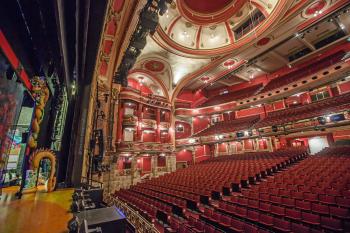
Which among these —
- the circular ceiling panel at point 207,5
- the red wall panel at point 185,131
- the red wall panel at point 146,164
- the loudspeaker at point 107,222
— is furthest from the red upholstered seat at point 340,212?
the red wall panel at point 185,131

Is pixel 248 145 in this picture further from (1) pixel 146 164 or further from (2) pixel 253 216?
(2) pixel 253 216

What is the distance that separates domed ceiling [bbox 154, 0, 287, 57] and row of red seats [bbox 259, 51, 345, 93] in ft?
18.0

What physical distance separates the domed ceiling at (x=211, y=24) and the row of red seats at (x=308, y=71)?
5.50 meters

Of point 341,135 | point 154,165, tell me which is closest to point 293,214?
point 154,165

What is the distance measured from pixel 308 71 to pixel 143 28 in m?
14.3

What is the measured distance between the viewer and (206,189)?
5992 millimetres

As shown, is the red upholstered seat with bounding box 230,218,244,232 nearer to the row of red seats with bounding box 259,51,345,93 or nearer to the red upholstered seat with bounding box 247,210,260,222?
the red upholstered seat with bounding box 247,210,260,222

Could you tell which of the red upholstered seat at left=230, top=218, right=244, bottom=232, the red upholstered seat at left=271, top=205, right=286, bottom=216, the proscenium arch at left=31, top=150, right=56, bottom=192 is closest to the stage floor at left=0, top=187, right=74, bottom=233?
the proscenium arch at left=31, top=150, right=56, bottom=192

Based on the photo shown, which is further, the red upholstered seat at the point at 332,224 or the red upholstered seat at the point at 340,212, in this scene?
the red upholstered seat at the point at 340,212

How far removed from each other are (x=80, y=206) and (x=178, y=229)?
201cm

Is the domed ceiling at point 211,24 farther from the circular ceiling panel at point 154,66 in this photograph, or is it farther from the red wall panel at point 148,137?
the red wall panel at point 148,137

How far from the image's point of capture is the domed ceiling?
11338mm

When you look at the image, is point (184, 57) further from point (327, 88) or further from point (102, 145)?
point (327, 88)

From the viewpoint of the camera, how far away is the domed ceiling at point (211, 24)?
11338 mm
